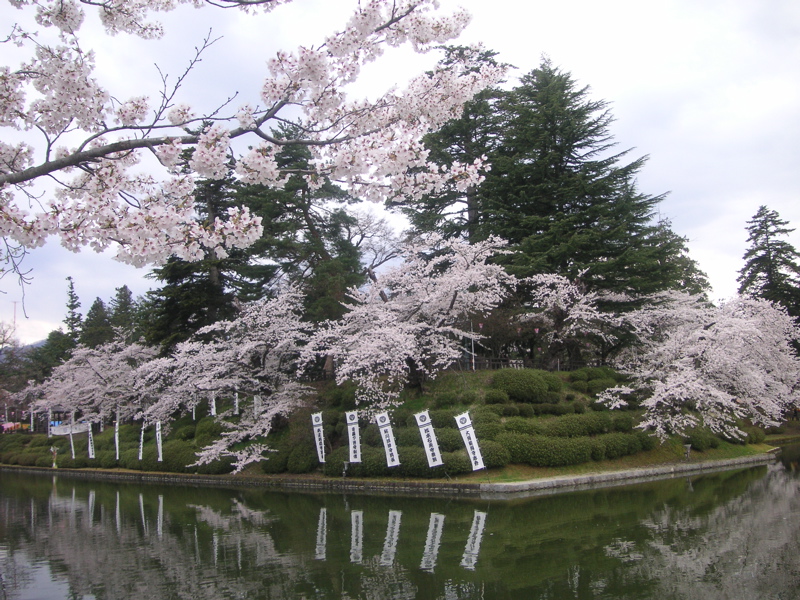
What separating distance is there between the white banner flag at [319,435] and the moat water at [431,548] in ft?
8.71

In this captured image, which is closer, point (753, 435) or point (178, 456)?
point (753, 435)

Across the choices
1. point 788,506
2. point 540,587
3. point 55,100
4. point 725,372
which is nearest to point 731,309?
point 725,372

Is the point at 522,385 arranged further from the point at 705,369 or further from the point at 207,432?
the point at 207,432

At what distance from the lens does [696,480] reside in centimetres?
1479

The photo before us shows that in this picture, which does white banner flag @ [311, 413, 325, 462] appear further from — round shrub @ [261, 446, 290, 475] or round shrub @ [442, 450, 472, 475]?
round shrub @ [442, 450, 472, 475]

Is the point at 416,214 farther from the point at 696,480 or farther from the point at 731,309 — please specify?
the point at 696,480

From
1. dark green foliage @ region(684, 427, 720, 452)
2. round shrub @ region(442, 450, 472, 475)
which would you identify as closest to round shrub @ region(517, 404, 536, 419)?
round shrub @ region(442, 450, 472, 475)

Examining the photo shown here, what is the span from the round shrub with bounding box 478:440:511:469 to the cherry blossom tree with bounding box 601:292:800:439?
14.1 feet

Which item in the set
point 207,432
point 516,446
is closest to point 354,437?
point 516,446

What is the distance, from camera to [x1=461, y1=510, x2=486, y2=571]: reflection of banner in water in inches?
296

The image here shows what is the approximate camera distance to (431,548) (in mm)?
8375

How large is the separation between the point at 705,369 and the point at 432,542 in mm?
11582

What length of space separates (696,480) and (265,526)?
1087 centimetres

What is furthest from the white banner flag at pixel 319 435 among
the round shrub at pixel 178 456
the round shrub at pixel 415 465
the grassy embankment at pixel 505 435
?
the round shrub at pixel 178 456
